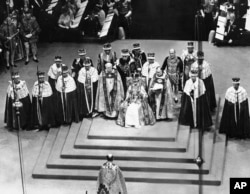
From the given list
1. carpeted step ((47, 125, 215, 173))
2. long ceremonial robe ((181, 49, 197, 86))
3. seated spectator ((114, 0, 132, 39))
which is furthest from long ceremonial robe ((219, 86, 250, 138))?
seated spectator ((114, 0, 132, 39))

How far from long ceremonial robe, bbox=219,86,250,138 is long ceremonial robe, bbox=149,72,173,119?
1244 millimetres

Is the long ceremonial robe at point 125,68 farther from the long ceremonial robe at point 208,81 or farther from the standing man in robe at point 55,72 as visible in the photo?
the long ceremonial robe at point 208,81

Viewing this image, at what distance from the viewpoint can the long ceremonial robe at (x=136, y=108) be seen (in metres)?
21.2

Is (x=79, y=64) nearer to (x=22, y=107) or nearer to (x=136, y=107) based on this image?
(x=22, y=107)

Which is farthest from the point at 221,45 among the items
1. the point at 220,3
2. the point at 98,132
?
the point at 98,132

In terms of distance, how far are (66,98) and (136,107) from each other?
1654 mm

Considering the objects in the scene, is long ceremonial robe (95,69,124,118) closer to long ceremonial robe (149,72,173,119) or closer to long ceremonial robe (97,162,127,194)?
long ceremonial robe (149,72,173,119)

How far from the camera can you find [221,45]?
85.3 feet

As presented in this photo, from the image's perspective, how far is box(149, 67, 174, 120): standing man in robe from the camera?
70.3 ft

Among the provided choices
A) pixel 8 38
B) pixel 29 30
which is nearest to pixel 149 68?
pixel 29 30

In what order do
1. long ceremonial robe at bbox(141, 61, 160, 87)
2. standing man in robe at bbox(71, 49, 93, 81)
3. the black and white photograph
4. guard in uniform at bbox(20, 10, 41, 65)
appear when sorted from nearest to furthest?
the black and white photograph
long ceremonial robe at bbox(141, 61, 160, 87)
standing man in robe at bbox(71, 49, 93, 81)
guard in uniform at bbox(20, 10, 41, 65)

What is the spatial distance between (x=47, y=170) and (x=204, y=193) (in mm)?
3494

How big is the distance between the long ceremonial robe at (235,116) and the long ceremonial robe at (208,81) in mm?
730

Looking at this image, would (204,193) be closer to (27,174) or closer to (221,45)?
(27,174)
